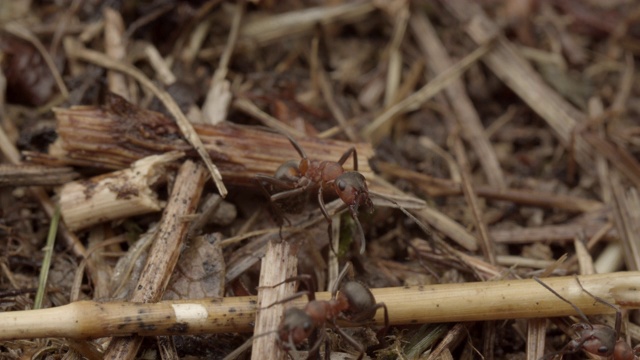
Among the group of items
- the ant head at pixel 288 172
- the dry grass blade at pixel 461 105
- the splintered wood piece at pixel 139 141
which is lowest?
the ant head at pixel 288 172

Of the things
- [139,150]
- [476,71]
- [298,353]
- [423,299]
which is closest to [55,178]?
[139,150]

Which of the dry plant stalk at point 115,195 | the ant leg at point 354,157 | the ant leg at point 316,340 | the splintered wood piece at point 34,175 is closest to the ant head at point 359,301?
the ant leg at point 316,340

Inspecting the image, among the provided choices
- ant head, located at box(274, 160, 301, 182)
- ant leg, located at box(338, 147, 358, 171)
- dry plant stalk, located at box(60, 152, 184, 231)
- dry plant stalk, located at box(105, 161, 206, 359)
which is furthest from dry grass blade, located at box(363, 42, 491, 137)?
dry plant stalk, located at box(60, 152, 184, 231)

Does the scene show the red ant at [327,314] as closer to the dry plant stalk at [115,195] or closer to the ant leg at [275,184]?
the ant leg at [275,184]

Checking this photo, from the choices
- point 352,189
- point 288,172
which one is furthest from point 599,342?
point 288,172

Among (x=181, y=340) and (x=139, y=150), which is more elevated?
(x=139, y=150)

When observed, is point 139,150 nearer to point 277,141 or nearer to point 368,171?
point 277,141
